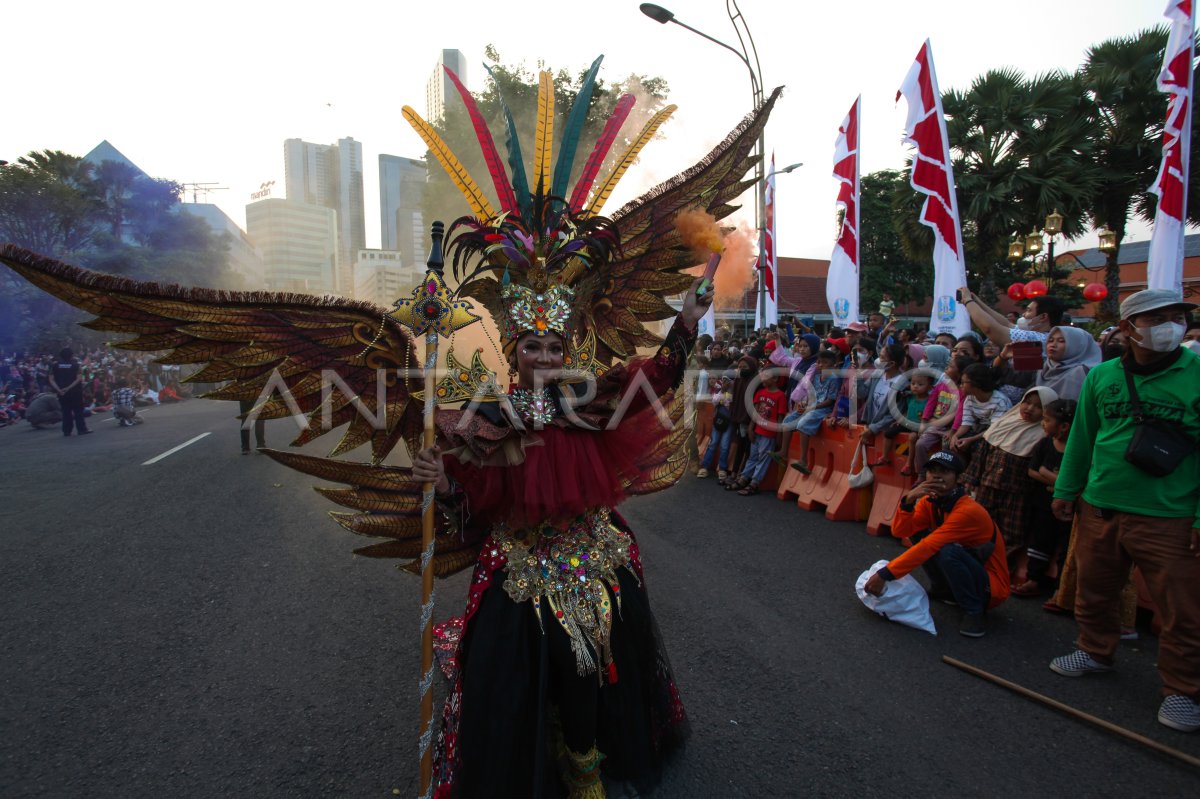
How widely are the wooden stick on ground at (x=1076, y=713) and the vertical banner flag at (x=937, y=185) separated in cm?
454

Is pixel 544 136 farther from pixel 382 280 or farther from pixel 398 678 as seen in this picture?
pixel 398 678

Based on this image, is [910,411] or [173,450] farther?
[173,450]

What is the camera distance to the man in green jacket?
3.12 meters

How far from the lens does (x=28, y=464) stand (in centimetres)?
1036

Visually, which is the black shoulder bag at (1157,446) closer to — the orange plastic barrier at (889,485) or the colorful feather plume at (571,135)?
the orange plastic barrier at (889,485)

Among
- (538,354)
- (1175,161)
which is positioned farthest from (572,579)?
(1175,161)

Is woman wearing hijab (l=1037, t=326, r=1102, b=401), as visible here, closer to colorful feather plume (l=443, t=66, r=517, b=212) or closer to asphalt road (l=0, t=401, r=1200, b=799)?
asphalt road (l=0, t=401, r=1200, b=799)

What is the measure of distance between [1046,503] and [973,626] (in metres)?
1.27

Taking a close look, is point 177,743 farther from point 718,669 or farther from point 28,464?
point 28,464

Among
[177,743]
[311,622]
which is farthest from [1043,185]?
[177,743]

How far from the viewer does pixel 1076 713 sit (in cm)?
320

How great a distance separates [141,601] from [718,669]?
4.27 m

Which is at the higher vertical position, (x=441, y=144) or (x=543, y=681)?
(x=441, y=144)

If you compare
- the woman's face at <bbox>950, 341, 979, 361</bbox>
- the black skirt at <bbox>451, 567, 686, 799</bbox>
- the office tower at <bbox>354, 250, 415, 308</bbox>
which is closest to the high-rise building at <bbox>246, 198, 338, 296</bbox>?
the office tower at <bbox>354, 250, 415, 308</bbox>
